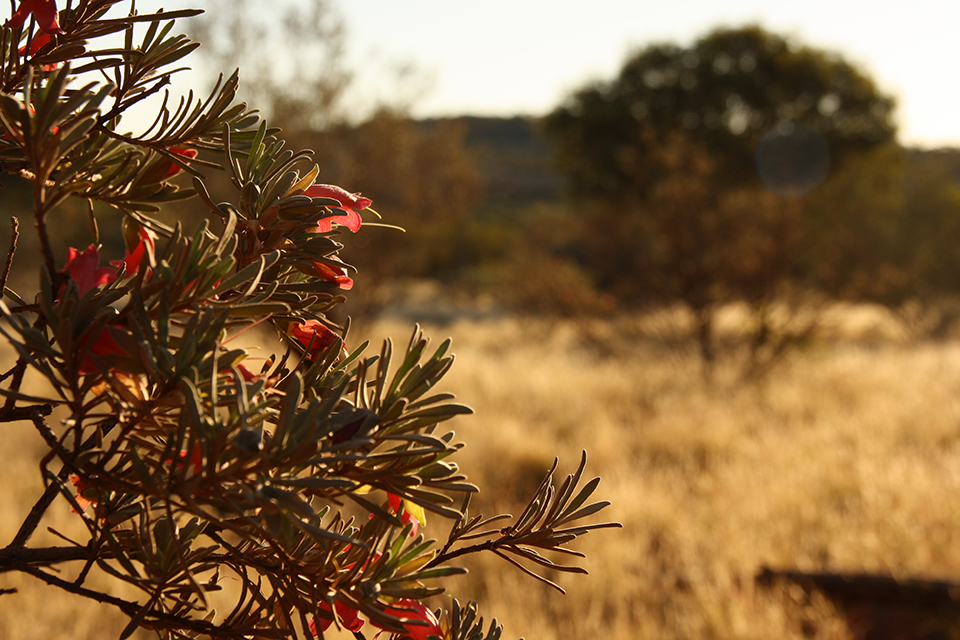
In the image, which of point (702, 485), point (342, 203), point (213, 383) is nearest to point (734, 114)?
point (702, 485)

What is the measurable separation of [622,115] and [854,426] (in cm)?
Result: 1077

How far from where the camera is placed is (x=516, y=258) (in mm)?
12000

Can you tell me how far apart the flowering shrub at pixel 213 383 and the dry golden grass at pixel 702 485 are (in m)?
1.95

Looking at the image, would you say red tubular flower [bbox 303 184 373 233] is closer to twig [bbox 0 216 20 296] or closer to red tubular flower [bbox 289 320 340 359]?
red tubular flower [bbox 289 320 340 359]

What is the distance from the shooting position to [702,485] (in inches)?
145

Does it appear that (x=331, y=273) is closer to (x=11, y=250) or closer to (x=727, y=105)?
(x=11, y=250)

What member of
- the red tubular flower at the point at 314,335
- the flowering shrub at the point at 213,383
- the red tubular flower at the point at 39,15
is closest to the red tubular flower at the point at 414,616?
the flowering shrub at the point at 213,383

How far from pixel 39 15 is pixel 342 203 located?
0.27 metres

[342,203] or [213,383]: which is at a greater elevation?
[342,203]

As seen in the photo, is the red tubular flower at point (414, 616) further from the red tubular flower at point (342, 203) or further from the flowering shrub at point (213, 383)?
the red tubular flower at point (342, 203)

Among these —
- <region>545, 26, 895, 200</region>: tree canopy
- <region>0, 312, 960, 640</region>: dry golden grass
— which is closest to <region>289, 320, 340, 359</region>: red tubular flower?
<region>0, 312, 960, 640</region>: dry golden grass

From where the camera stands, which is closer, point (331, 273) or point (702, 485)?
point (331, 273)

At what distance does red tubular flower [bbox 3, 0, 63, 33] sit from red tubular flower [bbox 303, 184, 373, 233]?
9.0 inches

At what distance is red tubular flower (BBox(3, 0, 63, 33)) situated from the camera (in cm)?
52
